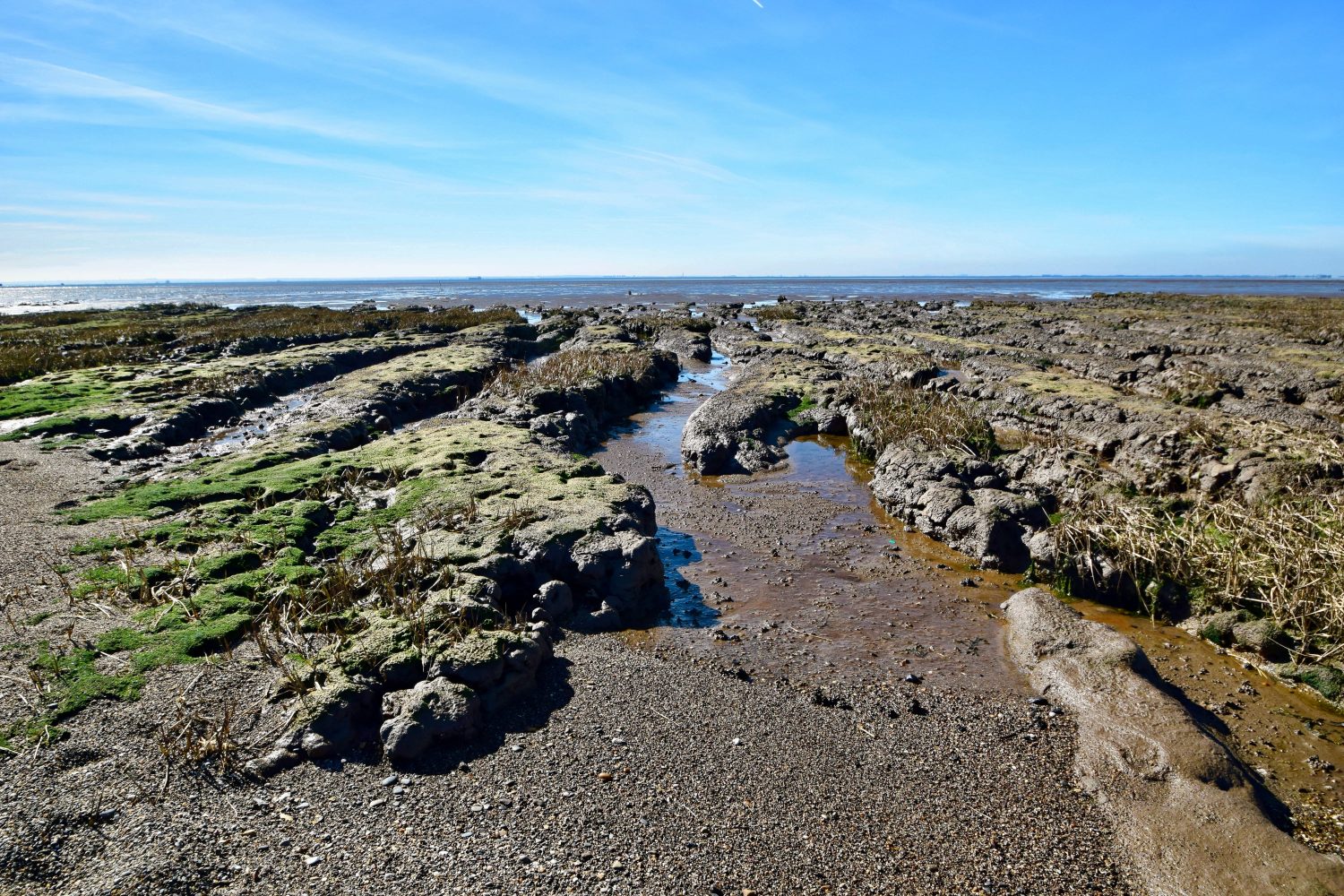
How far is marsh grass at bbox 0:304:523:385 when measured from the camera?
142 ft

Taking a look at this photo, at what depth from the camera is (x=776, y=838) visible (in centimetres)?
795

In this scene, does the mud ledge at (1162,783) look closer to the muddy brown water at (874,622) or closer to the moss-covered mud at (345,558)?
the muddy brown water at (874,622)

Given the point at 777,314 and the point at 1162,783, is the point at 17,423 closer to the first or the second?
the point at 1162,783

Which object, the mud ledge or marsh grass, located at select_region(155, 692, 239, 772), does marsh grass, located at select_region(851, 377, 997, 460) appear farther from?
marsh grass, located at select_region(155, 692, 239, 772)

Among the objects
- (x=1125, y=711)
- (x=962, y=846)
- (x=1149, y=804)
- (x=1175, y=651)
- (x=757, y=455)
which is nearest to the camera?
(x=962, y=846)

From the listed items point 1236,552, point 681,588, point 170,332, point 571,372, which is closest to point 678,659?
point 681,588

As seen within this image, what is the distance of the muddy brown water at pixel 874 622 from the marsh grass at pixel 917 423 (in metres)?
3.18

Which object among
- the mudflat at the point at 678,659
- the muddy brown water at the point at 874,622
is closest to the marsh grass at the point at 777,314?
the mudflat at the point at 678,659

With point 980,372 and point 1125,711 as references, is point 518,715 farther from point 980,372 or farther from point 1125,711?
point 980,372

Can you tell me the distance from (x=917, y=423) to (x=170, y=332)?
204 ft

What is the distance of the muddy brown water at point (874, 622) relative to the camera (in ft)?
33.9

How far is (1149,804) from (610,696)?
7.42m

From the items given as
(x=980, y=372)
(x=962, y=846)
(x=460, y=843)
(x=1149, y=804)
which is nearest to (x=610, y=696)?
(x=460, y=843)

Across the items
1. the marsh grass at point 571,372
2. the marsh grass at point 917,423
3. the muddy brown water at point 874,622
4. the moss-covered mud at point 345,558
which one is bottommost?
the muddy brown water at point 874,622
